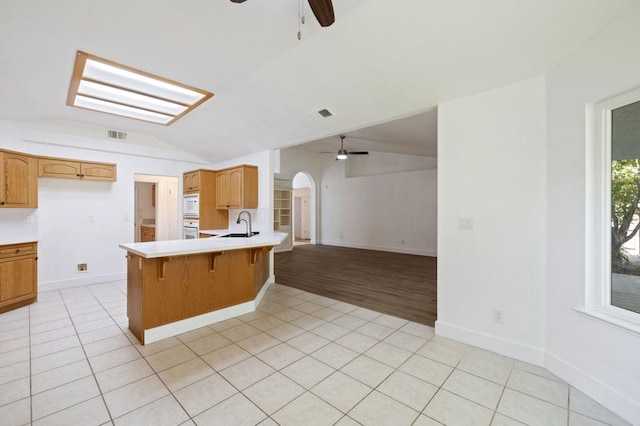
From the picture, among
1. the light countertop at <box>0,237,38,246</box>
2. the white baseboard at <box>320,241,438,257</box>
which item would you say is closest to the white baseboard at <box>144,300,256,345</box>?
the light countertop at <box>0,237,38,246</box>

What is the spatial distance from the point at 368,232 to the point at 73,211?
7203 millimetres

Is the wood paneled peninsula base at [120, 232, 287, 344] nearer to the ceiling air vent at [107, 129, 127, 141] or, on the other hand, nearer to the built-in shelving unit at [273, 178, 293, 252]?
the ceiling air vent at [107, 129, 127, 141]

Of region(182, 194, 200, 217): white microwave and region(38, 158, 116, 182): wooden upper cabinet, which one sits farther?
region(182, 194, 200, 217): white microwave

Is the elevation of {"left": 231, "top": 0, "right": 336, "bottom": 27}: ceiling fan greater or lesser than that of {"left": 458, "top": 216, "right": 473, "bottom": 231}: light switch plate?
greater

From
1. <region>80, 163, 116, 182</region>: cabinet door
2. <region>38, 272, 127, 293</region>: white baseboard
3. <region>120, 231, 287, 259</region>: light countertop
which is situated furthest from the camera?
<region>80, 163, 116, 182</region>: cabinet door

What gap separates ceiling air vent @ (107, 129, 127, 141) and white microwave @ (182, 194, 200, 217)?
5.02 feet

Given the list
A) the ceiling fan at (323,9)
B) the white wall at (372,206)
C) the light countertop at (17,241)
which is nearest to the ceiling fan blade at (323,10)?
the ceiling fan at (323,9)

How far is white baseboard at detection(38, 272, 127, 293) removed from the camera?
14.3 feet

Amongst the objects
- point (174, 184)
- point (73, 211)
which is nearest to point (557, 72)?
point (73, 211)

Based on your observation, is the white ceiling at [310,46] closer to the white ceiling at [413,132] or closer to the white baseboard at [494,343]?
the white ceiling at [413,132]

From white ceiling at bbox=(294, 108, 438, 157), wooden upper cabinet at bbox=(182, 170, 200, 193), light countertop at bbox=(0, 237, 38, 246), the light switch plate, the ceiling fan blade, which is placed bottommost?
light countertop at bbox=(0, 237, 38, 246)

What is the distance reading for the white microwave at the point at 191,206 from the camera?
5.61m

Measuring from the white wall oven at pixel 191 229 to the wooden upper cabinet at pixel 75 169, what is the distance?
5.06 ft

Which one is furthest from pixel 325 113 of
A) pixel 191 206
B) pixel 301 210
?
pixel 301 210
